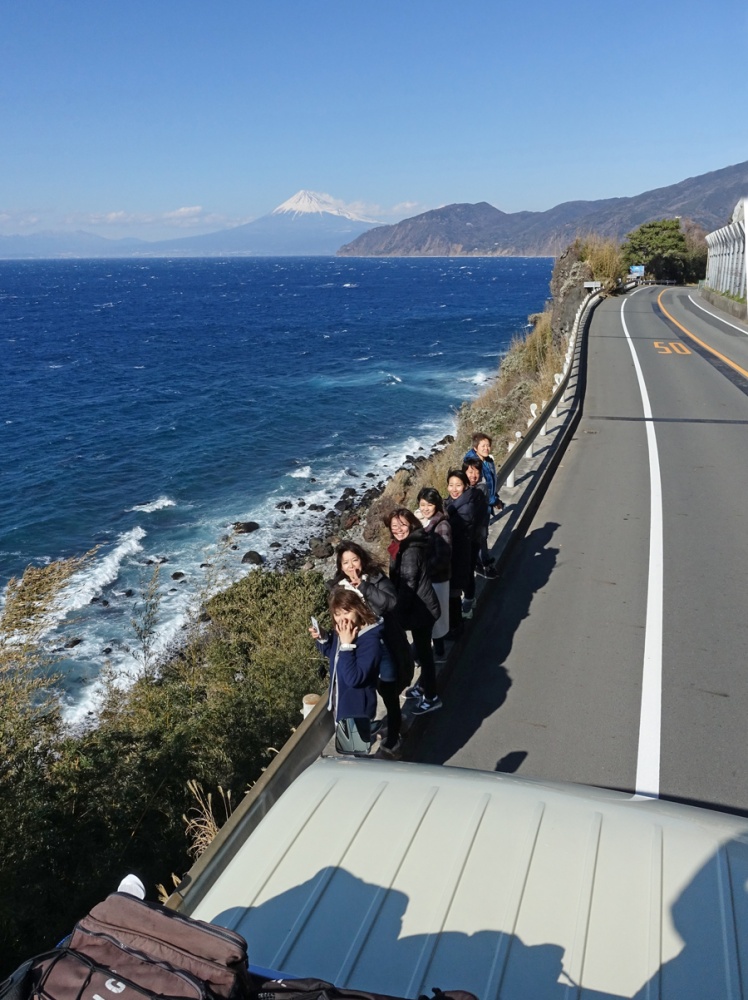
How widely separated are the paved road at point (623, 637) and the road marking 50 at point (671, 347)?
11.6 m

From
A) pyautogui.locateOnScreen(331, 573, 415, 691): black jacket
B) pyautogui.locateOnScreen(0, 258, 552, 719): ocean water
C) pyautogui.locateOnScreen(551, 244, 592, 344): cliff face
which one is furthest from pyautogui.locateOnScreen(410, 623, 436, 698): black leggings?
pyautogui.locateOnScreen(551, 244, 592, 344): cliff face

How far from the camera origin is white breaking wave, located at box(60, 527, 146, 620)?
72.4 ft

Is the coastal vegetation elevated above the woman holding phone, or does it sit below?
above

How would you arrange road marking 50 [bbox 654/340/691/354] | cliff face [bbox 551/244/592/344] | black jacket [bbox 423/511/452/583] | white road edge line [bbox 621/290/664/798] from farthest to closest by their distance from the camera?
cliff face [bbox 551/244/592/344], road marking 50 [bbox 654/340/691/354], black jacket [bbox 423/511/452/583], white road edge line [bbox 621/290/664/798]

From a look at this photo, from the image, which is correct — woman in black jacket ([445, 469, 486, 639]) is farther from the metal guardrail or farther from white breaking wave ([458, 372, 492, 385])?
white breaking wave ([458, 372, 492, 385])

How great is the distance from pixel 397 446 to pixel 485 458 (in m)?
28.4

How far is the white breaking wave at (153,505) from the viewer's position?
29344 mm

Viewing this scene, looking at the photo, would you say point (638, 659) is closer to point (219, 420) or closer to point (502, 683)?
point (502, 683)

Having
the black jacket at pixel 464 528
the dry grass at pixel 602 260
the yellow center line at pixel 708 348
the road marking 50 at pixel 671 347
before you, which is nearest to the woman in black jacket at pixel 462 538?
the black jacket at pixel 464 528

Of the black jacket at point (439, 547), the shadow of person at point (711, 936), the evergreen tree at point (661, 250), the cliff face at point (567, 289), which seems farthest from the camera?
the evergreen tree at point (661, 250)

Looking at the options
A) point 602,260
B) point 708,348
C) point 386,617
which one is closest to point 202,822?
point 386,617

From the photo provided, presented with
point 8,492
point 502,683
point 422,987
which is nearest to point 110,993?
point 422,987

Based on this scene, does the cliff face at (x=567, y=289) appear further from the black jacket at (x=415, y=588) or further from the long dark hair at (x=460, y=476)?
the black jacket at (x=415, y=588)

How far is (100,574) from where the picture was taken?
78.9 ft
